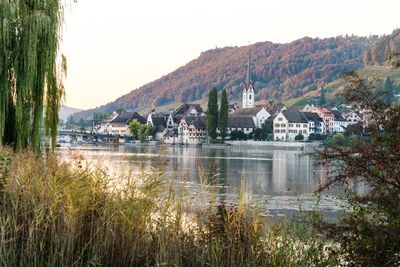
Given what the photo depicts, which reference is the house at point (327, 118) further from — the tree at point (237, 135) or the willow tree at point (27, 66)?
the willow tree at point (27, 66)

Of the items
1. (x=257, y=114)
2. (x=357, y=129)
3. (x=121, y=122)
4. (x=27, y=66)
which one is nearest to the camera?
(x=357, y=129)

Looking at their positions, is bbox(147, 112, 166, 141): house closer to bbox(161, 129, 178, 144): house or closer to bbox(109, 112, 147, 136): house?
bbox(161, 129, 178, 144): house

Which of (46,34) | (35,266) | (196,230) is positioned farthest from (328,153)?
(46,34)

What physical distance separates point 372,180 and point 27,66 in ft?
37.2

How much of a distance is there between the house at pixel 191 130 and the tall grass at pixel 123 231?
14042 cm

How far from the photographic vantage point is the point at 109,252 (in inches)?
345

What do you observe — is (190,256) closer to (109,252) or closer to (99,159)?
Answer: (109,252)

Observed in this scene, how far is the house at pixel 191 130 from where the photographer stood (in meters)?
154

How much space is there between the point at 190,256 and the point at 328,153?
255 cm

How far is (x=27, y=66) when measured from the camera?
56.5 feet

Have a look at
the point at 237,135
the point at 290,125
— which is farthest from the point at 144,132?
the point at 290,125

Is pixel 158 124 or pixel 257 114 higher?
pixel 257 114

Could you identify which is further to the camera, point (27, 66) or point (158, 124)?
point (158, 124)

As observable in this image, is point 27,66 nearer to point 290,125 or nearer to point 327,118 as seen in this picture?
point 290,125
